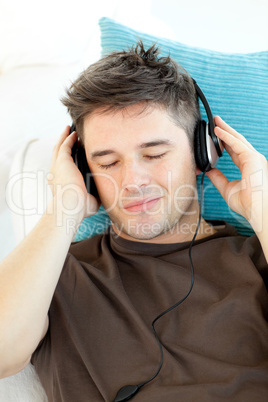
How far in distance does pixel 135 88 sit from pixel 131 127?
0.11m

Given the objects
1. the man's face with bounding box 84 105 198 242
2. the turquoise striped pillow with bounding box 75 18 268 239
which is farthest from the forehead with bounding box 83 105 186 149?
the turquoise striped pillow with bounding box 75 18 268 239

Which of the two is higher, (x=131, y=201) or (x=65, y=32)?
(x=65, y=32)

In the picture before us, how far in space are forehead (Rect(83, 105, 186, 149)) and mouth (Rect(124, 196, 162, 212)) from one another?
15cm

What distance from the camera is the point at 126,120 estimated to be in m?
1.12

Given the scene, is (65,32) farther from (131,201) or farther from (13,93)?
(131,201)

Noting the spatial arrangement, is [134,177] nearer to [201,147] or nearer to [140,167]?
[140,167]

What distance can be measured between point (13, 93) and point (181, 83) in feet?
2.71

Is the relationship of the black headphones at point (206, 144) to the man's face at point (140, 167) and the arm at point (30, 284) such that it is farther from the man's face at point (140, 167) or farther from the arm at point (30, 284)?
the arm at point (30, 284)

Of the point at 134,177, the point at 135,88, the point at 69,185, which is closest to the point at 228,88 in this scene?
the point at 135,88

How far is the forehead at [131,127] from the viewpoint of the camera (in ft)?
3.63

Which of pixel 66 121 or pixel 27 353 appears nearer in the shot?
pixel 27 353

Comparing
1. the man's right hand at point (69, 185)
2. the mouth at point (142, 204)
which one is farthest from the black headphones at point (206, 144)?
the man's right hand at point (69, 185)

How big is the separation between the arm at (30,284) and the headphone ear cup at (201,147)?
0.38 metres

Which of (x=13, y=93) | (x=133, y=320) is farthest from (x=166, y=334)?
(x=13, y=93)
